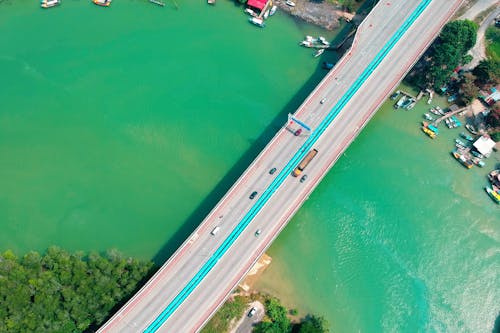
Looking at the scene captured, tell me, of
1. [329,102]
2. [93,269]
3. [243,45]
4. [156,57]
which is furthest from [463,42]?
[93,269]

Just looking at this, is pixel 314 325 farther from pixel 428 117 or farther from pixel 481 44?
pixel 481 44

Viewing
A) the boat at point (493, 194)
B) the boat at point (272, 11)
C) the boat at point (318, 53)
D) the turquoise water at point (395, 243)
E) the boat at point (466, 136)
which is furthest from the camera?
the boat at point (272, 11)

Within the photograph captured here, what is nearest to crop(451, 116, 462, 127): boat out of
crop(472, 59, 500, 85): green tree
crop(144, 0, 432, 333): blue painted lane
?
crop(472, 59, 500, 85): green tree

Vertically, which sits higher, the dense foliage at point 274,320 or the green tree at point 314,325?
the green tree at point 314,325

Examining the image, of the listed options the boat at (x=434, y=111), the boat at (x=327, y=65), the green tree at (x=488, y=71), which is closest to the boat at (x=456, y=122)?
the boat at (x=434, y=111)

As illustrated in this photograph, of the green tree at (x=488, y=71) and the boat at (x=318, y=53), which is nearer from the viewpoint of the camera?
the green tree at (x=488, y=71)

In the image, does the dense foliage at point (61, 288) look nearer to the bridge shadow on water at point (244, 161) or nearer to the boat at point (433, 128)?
the bridge shadow on water at point (244, 161)
